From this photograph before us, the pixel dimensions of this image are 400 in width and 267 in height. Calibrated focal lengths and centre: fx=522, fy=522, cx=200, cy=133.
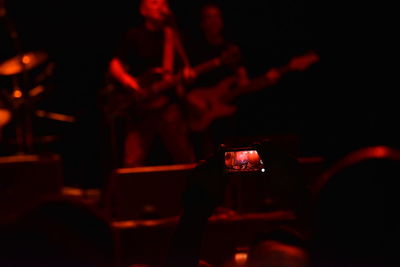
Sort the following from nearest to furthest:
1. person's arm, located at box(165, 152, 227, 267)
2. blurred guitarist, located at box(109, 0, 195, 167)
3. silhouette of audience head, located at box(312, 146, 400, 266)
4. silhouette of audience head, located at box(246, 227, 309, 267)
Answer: person's arm, located at box(165, 152, 227, 267) → silhouette of audience head, located at box(246, 227, 309, 267) → silhouette of audience head, located at box(312, 146, 400, 266) → blurred guitarist, located at box(109, 0, 195, 167)

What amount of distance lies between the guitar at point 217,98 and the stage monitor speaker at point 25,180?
1434 mm

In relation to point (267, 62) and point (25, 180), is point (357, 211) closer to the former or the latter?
point (25, 180)

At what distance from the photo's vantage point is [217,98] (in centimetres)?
519

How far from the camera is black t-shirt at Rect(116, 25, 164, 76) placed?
4.79 metres

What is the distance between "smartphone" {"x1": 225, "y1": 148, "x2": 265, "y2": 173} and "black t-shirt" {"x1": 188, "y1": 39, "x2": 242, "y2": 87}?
3.47m

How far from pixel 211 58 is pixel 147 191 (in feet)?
5.82

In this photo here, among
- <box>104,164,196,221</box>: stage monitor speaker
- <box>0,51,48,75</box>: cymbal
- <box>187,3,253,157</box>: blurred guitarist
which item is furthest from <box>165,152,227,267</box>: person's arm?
<box>0,51,48,75</box>: cymbal

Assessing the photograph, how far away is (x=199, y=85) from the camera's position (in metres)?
5.33

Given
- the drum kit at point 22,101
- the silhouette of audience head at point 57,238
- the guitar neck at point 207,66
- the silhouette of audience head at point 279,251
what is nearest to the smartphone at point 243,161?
the silhouette of audience head at point 279,251

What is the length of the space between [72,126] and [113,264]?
3.52 metres

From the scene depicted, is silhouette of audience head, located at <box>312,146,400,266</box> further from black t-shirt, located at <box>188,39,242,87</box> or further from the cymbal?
the cymbal

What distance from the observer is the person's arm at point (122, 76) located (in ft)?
15.6

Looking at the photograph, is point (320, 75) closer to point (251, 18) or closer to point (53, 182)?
point (251, 18)

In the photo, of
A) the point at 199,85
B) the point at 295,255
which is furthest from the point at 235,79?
the point at 295,255
